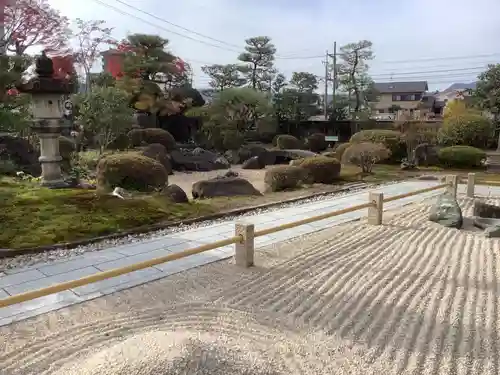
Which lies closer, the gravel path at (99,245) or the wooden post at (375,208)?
the gravel path at (99,245)

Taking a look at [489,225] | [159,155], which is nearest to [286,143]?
[159,155]

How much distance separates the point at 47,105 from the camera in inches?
367

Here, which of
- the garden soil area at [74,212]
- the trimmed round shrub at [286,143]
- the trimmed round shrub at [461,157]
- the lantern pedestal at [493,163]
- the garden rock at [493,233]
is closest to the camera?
the garden soil area at [74,212]

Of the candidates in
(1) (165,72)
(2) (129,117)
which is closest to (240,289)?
(2) (129,117)

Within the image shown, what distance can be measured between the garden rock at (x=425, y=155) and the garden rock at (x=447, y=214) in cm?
1110

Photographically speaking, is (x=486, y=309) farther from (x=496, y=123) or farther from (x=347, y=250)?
(x=496, y=123)

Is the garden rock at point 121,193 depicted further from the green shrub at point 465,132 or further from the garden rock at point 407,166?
the green shrub at point 465,132

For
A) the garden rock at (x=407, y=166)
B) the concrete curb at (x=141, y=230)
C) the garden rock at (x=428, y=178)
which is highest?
the garden rock at (x=407, y=166)

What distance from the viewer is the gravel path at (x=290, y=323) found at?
3037 millimetres

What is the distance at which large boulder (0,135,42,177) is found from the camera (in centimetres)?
1408

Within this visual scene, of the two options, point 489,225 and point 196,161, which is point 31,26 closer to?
point 196,161

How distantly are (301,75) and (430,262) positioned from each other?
1176 inches

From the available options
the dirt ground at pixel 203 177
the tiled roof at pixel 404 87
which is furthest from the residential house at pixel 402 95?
the dirt ground at pixel 203 177

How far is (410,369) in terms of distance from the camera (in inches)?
129
